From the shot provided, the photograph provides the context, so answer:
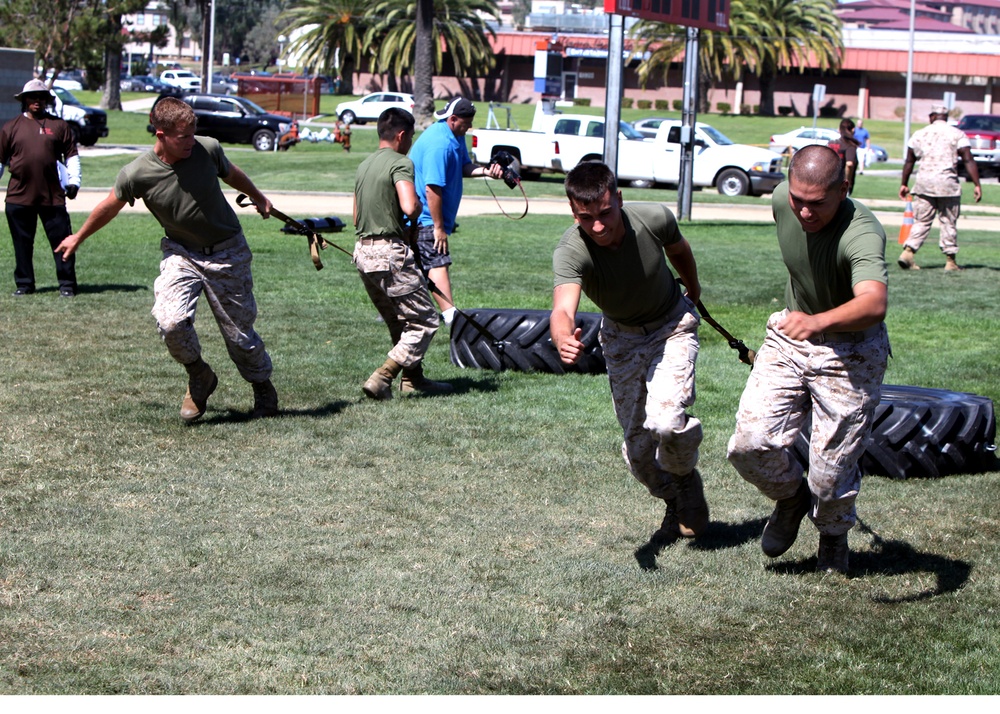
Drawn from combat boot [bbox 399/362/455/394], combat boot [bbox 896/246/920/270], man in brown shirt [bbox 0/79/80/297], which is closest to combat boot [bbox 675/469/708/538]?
combat boot [bbox 399/362/455/394]

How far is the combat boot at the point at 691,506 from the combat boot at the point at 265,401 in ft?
10.3

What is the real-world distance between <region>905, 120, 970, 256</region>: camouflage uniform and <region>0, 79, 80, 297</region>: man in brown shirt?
9570mm

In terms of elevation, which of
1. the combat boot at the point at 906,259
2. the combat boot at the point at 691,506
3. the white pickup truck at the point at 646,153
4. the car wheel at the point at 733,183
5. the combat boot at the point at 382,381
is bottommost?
the combat boot at the point at 691,506

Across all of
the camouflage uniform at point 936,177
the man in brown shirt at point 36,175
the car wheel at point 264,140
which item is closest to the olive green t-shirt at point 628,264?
the man in brown shirt at point 36,175

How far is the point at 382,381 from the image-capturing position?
8.15 meters

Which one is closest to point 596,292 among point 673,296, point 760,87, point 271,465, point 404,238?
point 673,296

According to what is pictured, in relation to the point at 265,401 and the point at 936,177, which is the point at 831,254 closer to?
the point at 265,401

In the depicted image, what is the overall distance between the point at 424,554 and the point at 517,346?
12.9 ft

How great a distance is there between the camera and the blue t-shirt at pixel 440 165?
29.4 feet

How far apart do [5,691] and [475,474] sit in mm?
3072

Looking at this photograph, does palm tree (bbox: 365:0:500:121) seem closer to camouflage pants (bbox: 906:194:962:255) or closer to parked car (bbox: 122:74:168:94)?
parked car (bbox: 122:74:168:94)

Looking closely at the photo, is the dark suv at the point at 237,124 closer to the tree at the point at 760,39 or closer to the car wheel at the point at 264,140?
the car wheel at the point at 264,140

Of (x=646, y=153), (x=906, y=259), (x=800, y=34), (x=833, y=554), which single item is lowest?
(x=833, y=554)

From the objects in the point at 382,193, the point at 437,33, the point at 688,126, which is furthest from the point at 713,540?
the point at 437,33
